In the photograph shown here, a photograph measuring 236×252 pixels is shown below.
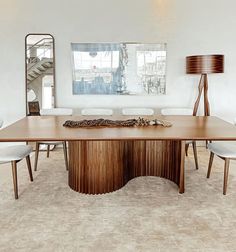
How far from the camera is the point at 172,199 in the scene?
114 inches

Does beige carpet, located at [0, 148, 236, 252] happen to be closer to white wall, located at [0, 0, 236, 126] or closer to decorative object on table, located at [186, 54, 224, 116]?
decorative object on table, located at [186, 54, 224, 116]

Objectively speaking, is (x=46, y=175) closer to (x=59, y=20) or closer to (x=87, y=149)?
(x=87, y=149)

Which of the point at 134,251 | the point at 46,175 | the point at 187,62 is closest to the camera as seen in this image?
the point at 134,251

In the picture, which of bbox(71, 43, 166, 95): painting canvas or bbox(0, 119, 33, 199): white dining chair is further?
bbox(71, 43, 166, 95): painting canvas

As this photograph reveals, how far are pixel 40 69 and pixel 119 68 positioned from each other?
1.25 meters

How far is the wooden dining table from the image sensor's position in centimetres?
254

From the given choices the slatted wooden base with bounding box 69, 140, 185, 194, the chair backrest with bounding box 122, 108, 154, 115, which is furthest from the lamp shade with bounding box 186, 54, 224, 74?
the slatted wooden base with bounding box 69, 140, 185, 194

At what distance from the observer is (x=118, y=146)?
3.03 m

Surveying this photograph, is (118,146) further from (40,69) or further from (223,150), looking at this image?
(40,69)

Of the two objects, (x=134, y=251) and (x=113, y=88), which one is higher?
(x=113, y=88)

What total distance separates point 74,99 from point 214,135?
9.29ft

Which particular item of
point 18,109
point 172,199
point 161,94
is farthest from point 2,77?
point 172,199

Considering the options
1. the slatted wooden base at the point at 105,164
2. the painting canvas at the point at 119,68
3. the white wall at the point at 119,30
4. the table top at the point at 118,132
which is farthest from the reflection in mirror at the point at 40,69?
the slatted wooden base at the point at 105,164

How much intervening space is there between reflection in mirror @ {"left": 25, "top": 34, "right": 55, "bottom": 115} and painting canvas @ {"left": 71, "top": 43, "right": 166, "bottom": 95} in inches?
14.3
